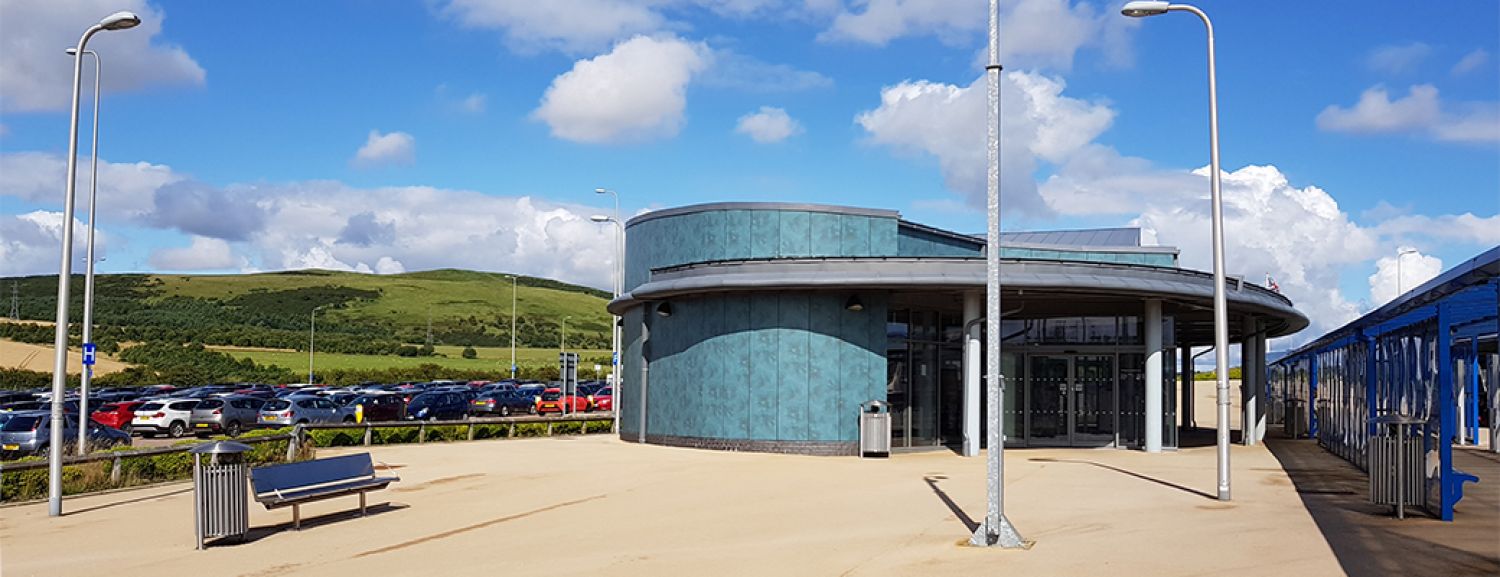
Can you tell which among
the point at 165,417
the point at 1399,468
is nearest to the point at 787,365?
the point at 1399,468

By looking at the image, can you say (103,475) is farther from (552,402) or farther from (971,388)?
(552,402)

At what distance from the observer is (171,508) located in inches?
669

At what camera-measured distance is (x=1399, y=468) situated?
1521 centimetres

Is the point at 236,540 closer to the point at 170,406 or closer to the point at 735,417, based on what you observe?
the point at 735,417

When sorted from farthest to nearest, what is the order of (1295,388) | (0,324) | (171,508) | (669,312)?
1. (0,324)
2. (1295,388)
3. (669,312)
4. (171,508)

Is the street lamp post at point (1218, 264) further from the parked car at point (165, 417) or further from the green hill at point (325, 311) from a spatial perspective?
the green hill at point (325, 311)

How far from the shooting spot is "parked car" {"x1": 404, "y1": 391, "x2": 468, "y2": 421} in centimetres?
4481

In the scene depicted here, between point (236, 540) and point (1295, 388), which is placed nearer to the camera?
point (236, 540)

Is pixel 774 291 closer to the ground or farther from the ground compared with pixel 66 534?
farther from the ground

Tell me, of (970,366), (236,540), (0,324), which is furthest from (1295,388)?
(0,324)

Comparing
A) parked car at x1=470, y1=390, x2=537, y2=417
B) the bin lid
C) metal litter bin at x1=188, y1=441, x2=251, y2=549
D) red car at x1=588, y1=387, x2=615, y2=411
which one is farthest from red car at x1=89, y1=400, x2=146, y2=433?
metal litter bin at x1=188, y1=441, x2=251, y2=549

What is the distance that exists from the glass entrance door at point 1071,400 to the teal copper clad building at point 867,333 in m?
0.03

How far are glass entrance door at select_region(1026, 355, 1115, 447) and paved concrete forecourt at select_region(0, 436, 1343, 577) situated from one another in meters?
6.27

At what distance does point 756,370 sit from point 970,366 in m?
4.61
